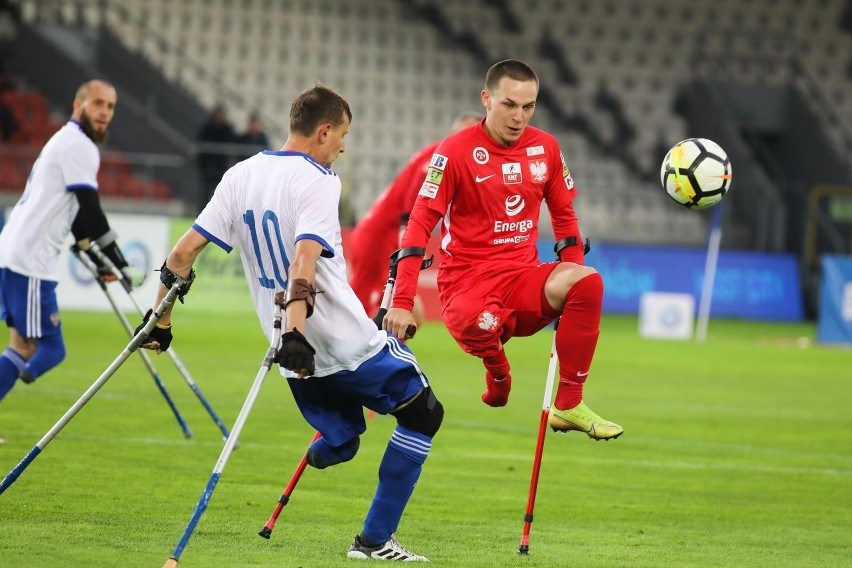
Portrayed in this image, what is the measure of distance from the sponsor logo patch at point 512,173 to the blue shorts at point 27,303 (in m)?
3.55

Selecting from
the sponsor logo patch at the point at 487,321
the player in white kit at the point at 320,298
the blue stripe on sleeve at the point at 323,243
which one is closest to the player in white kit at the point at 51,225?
the sponsor logo patch at the point at 487,321

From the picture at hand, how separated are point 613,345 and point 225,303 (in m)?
6.39

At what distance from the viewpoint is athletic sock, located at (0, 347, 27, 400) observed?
9375mm

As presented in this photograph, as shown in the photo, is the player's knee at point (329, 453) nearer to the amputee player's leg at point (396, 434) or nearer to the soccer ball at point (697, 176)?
the amputee player's leg at point (396, 434)

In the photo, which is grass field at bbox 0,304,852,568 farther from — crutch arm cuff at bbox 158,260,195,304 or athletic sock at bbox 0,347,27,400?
crutch arm cuff at bbox 158,260,195,304

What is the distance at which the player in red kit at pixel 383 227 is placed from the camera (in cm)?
1102

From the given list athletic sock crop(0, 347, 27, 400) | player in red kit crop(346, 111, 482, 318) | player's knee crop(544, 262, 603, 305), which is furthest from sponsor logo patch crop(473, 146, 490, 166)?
athletic sock crop(0, 347, 27, 400)

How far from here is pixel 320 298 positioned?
6.04m

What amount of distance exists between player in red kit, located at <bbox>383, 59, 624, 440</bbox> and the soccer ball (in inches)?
23.2

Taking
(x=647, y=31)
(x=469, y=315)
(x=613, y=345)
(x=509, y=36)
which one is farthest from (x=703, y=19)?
(x=469, y=315)

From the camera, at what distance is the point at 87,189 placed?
9258 millimetres

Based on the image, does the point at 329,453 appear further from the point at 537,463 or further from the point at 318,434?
the point at 537,463

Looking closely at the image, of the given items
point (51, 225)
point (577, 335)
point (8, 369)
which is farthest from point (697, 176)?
point (8, 369)

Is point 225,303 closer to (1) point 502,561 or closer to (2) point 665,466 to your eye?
(2) point 665,466
